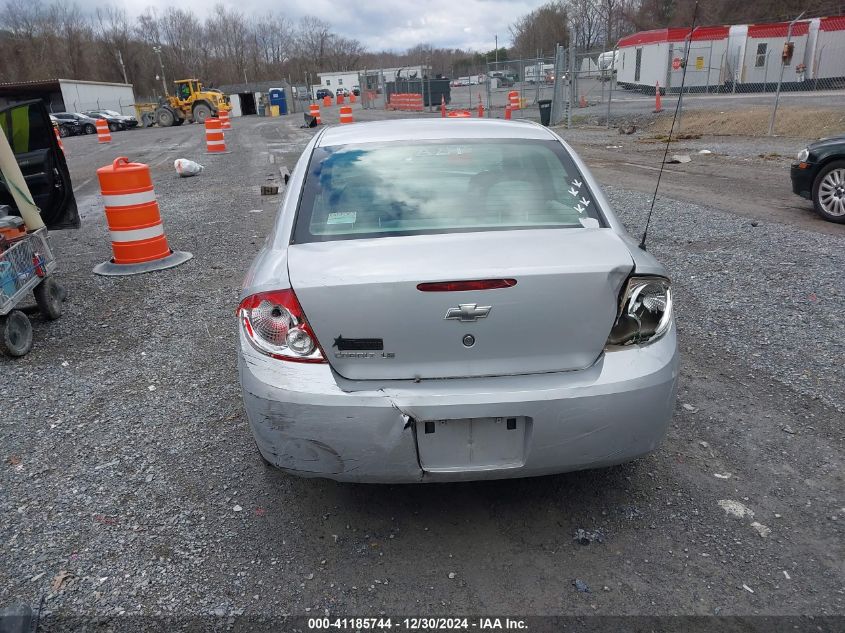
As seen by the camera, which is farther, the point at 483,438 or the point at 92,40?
the point at 92,40

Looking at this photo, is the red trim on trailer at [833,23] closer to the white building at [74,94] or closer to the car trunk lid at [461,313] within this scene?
the car trunk lid at [461,313]

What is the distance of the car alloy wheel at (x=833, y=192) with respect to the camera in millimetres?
7922

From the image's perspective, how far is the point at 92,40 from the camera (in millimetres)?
96938

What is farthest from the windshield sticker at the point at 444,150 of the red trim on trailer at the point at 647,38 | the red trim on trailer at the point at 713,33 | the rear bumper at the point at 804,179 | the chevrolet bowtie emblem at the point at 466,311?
the red trim on trailer at the point at 647,38

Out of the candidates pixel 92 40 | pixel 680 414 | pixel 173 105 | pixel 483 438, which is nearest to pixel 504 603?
pixel 483 438

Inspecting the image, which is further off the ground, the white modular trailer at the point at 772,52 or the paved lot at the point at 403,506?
the white modular trailer at the point at 772,52

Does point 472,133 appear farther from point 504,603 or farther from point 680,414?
point 504,603

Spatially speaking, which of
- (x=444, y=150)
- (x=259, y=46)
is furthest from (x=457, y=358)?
(x=259, y=46)

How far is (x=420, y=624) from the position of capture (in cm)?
223

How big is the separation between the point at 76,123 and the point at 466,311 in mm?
49910

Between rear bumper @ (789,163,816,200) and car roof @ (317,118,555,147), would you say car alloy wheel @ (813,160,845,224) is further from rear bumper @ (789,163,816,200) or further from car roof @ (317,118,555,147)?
car roof @ (317,118,555,147)

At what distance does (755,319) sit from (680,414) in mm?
1822

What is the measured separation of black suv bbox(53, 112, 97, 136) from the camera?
141 ft

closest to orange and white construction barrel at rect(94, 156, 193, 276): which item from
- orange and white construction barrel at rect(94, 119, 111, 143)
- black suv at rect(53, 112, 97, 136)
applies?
orange and white construction barrel at rect(94, 119, 111, 143)
